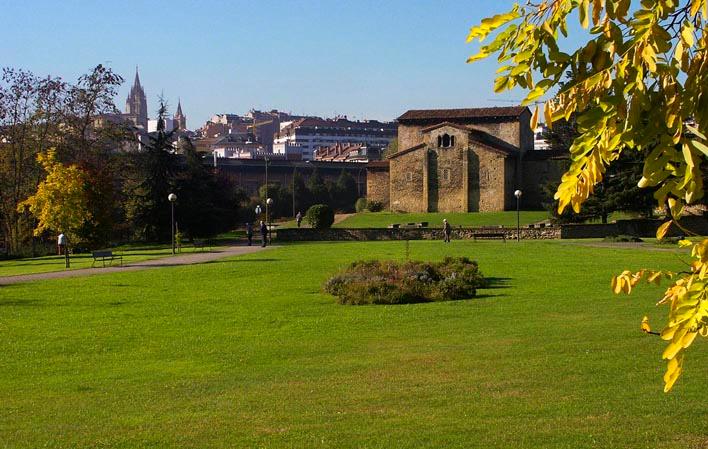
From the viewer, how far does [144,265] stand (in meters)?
33.6

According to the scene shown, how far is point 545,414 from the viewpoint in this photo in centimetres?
852

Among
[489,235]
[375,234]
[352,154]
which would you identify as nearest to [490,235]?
[489,235]

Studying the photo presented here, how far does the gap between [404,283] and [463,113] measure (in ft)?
203

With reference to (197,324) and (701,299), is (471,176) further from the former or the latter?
(701,299)

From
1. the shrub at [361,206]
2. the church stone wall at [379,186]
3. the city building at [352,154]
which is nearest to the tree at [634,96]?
the church stone wall at [379,186]

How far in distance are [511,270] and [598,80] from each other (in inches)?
963

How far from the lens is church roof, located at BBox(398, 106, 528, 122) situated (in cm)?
7894

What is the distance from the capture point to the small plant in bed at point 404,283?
20.2 meters

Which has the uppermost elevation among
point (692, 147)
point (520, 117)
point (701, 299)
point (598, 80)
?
point (520, 117)

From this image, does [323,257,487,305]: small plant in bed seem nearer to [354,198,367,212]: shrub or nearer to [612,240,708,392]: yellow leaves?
[612,240,708,392]: yellow leaves

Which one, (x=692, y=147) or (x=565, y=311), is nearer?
(x=692, y=147)

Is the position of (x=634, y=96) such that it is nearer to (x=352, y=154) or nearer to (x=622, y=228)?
(x=622, y=228)

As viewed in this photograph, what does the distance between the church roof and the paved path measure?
41.5 metres

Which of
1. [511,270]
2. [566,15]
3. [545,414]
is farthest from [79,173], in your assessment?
[566,15]
